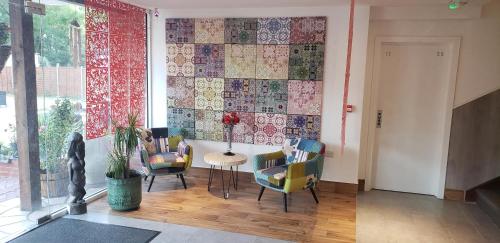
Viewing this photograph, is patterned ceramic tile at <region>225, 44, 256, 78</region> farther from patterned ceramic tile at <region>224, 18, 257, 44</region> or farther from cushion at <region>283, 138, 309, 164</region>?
cushion at <region>283, 138, 309, 164</region>

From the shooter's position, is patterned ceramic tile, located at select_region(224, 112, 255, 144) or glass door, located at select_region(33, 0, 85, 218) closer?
glass door, located at select_region(33, 0, 85, 218)

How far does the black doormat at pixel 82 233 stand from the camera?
331cm

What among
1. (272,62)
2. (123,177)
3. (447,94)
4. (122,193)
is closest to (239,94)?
(272,62)

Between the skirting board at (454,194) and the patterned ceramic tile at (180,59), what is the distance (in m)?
3.70

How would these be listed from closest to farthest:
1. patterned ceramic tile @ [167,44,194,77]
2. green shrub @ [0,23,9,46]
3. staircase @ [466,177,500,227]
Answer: green shrub @ [0,23,9,46] → staircase @ [466,177,500,227] → patterned ceramic tile @ [167,44,194,77]

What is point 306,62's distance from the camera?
15.5 feet

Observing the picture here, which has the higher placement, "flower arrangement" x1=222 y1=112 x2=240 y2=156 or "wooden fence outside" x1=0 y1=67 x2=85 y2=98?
"wooden fence outside" x1=0 y1=67 x2=85 y2=98

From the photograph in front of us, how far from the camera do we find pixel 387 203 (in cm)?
455

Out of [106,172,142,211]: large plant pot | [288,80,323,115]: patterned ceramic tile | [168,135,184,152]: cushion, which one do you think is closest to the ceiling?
[288,80,323,115]: patterned ceramic tile

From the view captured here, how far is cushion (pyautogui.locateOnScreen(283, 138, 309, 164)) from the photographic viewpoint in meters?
4.60

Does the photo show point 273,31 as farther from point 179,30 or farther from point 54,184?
point 54,184

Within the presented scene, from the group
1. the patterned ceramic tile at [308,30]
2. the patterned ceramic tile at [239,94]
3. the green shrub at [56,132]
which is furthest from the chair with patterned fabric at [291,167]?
the green shrub at [56,132]

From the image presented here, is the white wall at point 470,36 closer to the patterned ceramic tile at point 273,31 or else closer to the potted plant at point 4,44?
the patterned ceramic tile at point 273,31

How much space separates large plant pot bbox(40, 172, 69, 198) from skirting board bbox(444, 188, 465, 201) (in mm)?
4582
